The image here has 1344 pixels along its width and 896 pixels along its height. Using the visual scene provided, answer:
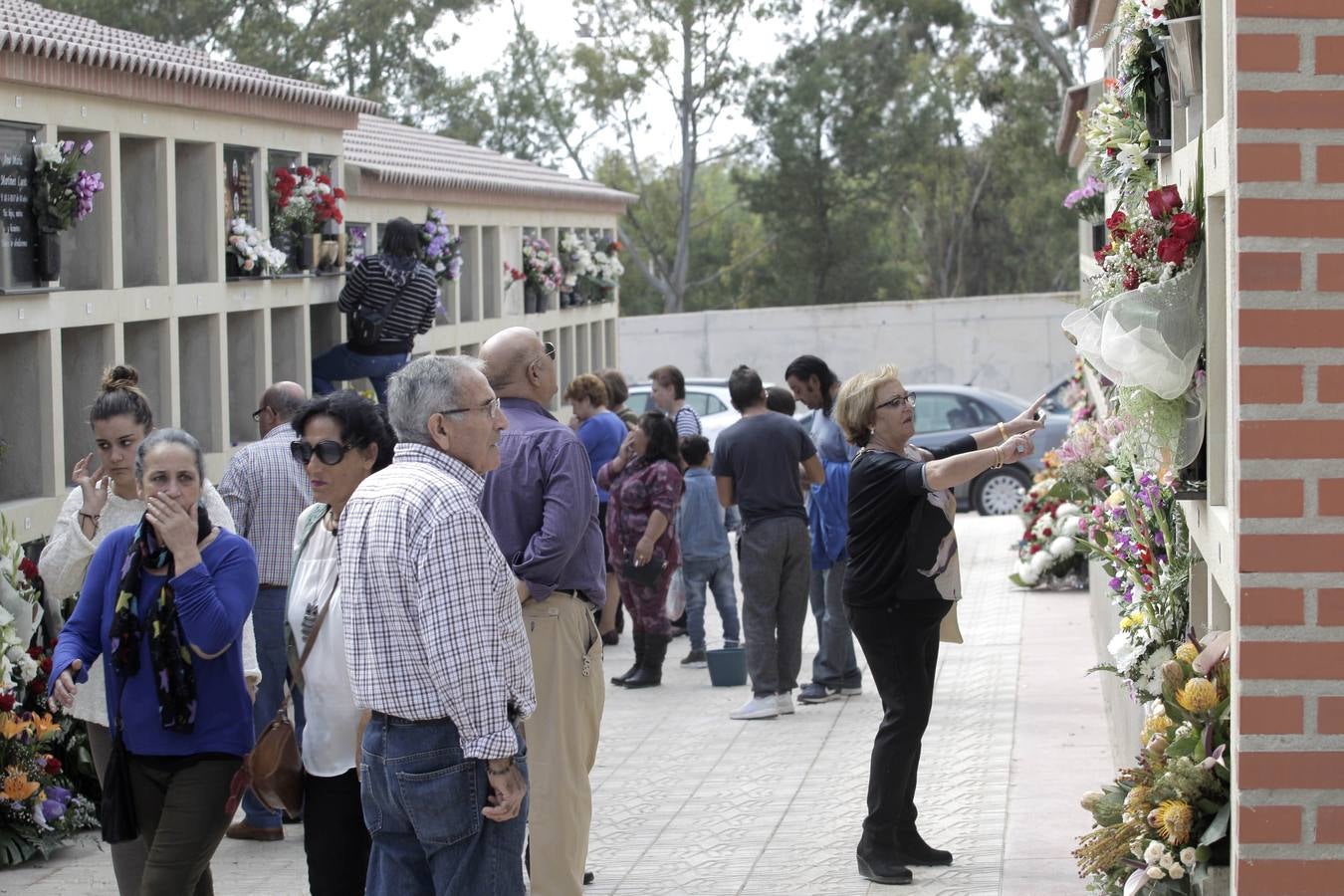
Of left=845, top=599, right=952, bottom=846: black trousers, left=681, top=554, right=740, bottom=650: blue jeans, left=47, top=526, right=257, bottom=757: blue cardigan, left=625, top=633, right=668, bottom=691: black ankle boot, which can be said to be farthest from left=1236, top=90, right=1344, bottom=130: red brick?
left=681, top=554, right=740, bottom=650: blue jeans

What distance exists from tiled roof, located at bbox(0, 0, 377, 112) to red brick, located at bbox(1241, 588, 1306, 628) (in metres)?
6.38

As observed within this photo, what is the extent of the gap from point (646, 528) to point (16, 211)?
4.07m

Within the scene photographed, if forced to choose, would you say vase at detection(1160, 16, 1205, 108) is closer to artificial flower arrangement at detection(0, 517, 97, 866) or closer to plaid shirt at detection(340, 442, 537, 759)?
plaid shirt at detection(340, 442, 537, 759)

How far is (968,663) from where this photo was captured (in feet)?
37.8

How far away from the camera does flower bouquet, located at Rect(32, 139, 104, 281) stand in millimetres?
8422

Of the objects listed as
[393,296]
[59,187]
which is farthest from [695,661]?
[59,187]

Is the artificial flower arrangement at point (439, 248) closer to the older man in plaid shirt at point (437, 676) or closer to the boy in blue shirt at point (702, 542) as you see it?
the boy in blue shirt at point (702, 542)

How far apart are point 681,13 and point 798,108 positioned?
3.91 metres

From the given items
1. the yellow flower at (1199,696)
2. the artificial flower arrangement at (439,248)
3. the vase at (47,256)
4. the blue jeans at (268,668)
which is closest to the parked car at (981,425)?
the artificial flower arrangement at (439,248)

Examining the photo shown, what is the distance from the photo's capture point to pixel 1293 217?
3.46m

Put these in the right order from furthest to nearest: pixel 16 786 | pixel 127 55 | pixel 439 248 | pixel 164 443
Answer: pixel 439 248 → pixel 127 55 → pixel 16 786 → pixel 164 443

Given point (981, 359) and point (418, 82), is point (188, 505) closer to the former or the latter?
point (981, 359)

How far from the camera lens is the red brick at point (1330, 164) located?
3.43m

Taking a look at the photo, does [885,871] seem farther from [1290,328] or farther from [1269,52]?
[1269,52]
